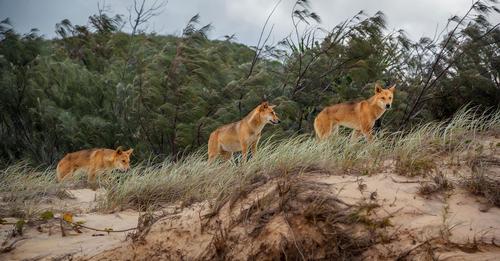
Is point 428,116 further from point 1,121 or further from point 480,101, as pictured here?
point 1,121

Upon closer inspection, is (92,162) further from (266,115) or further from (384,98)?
(384,98)

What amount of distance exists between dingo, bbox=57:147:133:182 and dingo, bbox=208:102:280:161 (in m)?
1.86

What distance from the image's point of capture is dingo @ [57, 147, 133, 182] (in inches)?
468

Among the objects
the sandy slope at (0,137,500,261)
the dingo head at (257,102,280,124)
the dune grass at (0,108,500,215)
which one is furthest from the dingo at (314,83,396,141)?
the sandy slope at (0,137,500,261)

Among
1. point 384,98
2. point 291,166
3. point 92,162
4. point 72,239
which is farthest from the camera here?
point 92,162

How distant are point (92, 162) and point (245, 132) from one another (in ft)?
10.3

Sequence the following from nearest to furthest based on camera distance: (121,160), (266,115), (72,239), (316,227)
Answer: (316,227) → (72,239) → (266,115) → (121,160)

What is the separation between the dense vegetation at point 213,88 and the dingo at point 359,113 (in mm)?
1239

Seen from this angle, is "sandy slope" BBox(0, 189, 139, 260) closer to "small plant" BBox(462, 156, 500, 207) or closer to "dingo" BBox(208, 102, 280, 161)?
"small plant" BBox(462, 156, 500, 207)

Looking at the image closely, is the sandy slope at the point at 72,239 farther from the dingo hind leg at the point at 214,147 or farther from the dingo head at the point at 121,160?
the dingo hind leg at the point at 214,147

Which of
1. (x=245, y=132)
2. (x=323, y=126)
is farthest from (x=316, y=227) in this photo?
(x=323, y=126)

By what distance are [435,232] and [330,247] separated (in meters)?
0.89

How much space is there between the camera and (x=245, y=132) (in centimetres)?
1158

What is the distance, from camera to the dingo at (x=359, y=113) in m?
11.6
